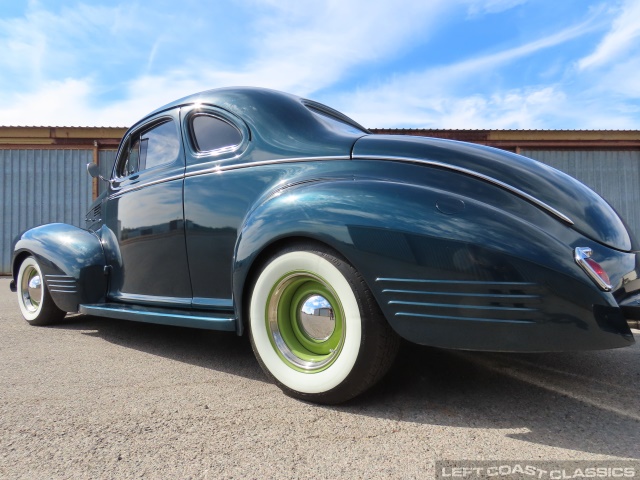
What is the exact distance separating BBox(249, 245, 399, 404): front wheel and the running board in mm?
217

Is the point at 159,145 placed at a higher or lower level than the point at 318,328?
higher

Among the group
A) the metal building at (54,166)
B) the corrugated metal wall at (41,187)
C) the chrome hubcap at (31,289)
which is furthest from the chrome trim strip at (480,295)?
the corrugated metal wall at (41,187)

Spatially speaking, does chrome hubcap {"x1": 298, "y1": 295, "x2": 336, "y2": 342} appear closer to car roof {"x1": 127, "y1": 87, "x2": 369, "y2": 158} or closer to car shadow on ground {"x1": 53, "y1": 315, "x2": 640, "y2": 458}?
car shadow on ground {"x1": 53, "y1": 315, "x2": 640, "y2": 458}

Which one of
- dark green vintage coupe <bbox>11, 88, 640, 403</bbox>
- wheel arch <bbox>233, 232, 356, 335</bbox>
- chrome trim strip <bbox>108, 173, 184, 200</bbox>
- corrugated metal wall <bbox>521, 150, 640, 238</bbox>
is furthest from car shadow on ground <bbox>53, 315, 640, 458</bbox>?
corrugated metal wall <bbox>521, 150, 640, 238</bbox>

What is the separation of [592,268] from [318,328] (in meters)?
1.10

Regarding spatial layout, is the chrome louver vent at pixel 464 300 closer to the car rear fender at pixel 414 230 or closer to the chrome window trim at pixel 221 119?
the car rear fender at pixel 414 230

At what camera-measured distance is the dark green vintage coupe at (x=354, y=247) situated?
62.2 inches

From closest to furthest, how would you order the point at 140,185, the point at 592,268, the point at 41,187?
the point at 592,268 → the point at 140,185 → the point at 41,187

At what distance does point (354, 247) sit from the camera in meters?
1.78

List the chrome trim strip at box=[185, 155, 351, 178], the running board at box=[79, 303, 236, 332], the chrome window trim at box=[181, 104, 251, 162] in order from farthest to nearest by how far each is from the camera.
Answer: the chrome window trim at box=[181, 104, 251, 162] < the running board at box=[79, 303, 236, 332] < the chrome trim strip at box=[185, 155, 351, 178]

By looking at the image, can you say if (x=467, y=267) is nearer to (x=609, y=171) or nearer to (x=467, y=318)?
(x=467, y=318)

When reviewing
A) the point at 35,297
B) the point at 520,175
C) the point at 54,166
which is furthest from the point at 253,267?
the point at 54,166

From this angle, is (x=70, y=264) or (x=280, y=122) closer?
(x=280, y=122)

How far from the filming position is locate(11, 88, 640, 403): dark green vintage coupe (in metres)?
1.58
